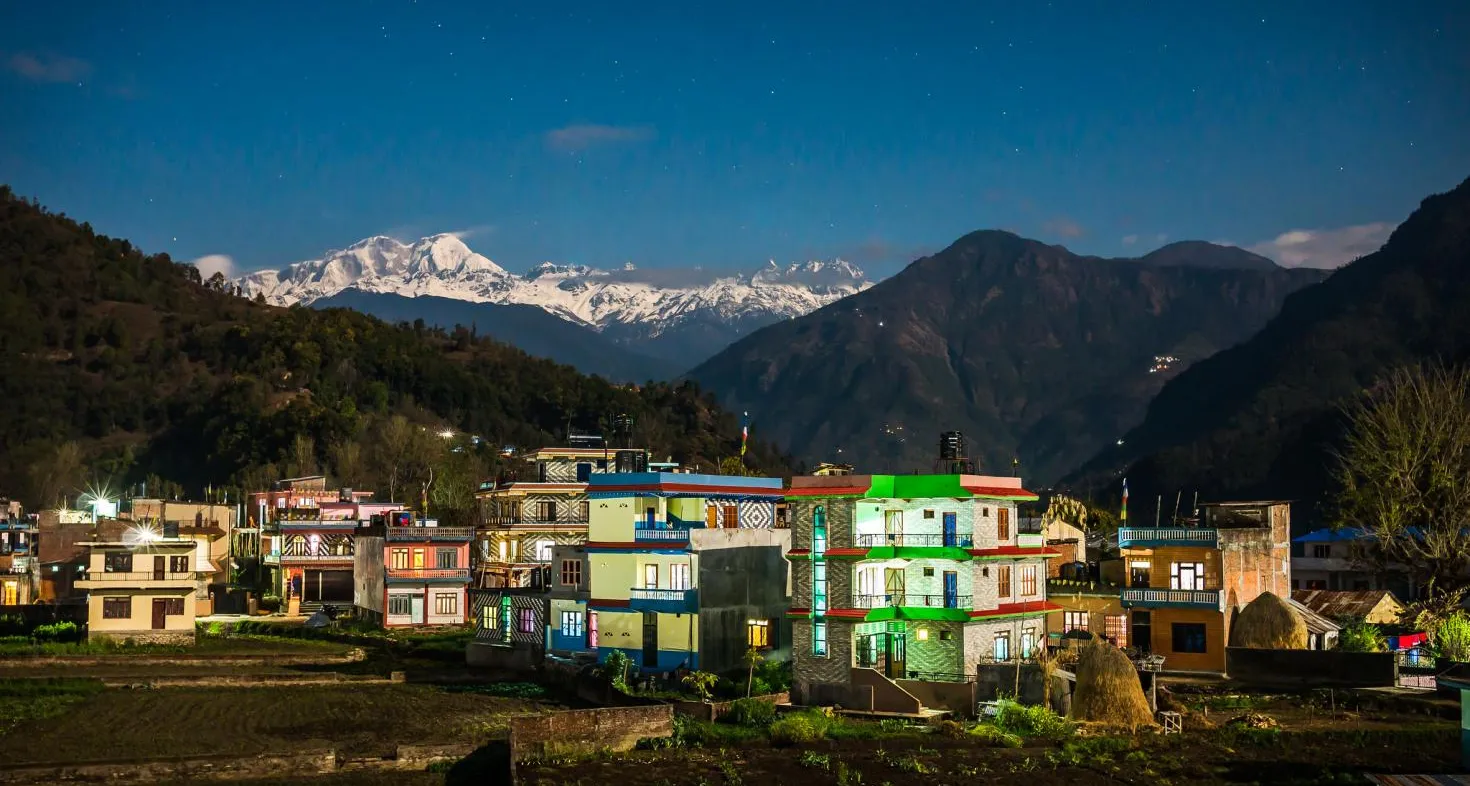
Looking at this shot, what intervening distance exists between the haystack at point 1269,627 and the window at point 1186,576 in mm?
3082

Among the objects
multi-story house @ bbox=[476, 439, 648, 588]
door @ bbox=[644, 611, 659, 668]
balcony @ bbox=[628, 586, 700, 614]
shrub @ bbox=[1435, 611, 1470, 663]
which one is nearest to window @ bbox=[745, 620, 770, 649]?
balcony @ bbox=[628, 586, 700, 614]

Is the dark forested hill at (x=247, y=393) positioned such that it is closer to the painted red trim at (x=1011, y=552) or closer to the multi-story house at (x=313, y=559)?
the multi-story house at (x=313, y=559)

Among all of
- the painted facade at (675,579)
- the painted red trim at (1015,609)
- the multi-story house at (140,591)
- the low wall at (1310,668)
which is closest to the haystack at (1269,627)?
the low wall at (1310,668)

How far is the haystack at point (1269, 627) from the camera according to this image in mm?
53656

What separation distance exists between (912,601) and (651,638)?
34.8 ft

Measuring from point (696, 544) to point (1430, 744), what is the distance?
24123mm

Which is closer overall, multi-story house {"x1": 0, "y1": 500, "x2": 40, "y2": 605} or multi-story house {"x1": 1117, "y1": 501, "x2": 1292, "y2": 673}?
multi-story house {"x1": 1117, "y1": 501, "x2": 1292, "y2": 673}

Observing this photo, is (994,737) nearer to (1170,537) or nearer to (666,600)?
(666,600)

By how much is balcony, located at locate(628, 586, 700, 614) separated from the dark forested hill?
83.0 m

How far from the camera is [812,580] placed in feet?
164

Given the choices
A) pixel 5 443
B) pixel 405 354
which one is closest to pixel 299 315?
pixel 405 354

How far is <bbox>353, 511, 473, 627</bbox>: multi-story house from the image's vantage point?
78.3m

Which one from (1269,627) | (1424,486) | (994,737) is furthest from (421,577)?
(1424,486)

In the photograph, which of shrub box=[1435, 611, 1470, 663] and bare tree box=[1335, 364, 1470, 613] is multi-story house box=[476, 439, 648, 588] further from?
shrub box=[1435, 611, 1470, 663]
